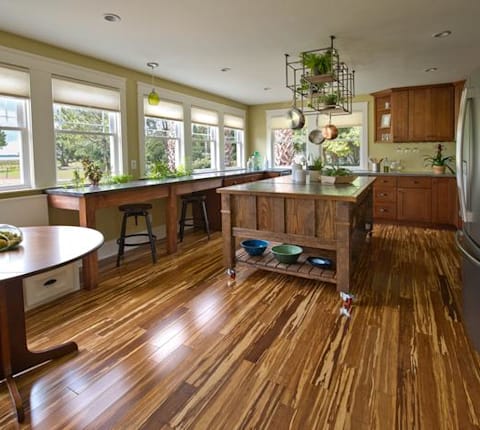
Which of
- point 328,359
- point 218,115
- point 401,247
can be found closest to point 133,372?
point 328,359

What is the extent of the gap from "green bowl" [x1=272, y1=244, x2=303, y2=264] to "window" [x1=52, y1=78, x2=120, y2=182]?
233 cm

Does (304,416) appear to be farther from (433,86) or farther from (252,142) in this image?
(252,142)

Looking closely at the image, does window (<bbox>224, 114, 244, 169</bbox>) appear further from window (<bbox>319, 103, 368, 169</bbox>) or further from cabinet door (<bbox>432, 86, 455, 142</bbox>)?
cabinet door (<bbox>432, 86, 455, 142</bbox>)

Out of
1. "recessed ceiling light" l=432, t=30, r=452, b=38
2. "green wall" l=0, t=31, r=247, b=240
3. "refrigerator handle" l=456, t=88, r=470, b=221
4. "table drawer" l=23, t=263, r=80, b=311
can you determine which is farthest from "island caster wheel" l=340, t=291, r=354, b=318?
"green wall" l=0, t=31, r=247, b=240

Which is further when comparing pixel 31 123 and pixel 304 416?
pixel 31 123

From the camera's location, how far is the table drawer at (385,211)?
5.73 metres

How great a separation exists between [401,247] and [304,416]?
338 centimetres

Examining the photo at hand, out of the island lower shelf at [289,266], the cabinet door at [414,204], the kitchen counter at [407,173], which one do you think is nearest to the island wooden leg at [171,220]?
the island lower shelf at [289,266]

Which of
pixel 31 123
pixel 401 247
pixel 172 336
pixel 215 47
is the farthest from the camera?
pixel 401 247

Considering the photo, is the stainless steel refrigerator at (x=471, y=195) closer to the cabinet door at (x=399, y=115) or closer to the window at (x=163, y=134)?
the window at (x=163, y=134)

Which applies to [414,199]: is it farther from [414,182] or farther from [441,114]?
[441,114]

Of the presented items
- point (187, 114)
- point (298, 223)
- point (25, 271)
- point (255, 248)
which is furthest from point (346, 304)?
point (187, 114)

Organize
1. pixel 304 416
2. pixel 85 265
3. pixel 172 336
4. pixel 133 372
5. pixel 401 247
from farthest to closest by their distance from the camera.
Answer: pixel 401 247 → pixel 85 265 → pixel 172 336 → pixel 133 372 → pixel 304 416

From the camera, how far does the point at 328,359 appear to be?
2.00m
